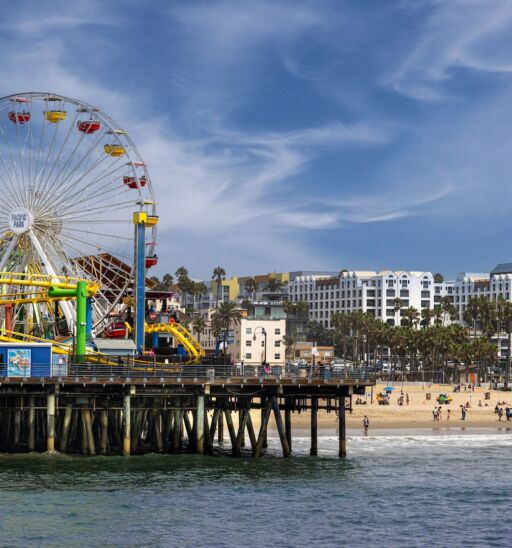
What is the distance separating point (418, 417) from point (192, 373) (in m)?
52.4

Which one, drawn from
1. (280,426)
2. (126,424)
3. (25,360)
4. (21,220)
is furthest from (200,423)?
(21,220)

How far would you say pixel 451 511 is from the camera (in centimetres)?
4984

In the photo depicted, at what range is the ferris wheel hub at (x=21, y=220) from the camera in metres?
83.4

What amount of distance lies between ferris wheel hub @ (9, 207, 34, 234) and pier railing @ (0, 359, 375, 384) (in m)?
21.8

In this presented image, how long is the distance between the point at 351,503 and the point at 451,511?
177 inches

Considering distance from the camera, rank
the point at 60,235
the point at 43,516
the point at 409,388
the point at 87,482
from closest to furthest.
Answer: the point at 43,516, the point at 87,482, the point at 60,235, the point at 409,388

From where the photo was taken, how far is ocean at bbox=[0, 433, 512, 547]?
43.4m

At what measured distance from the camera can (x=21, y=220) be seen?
83688mm

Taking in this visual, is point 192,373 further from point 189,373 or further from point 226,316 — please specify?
point 226,316

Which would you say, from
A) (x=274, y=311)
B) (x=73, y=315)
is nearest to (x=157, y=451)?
(x=73, y=315)

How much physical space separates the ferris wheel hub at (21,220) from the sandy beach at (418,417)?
84.8 ft

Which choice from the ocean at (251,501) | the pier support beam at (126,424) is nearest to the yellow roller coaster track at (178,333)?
the ocean at (251,501)

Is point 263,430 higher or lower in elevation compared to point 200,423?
lower

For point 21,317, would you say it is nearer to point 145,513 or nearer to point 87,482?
point 87,482
